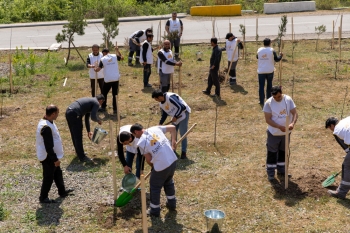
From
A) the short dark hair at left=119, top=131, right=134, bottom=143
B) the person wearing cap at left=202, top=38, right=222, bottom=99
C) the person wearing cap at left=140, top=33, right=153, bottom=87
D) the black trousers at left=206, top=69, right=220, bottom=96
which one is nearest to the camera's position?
the short dark hair at left=119, top=131, right=134, bottom=143

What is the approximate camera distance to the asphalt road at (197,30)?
74.4 feet

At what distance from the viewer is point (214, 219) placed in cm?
796

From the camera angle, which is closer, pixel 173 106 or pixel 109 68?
pixel 173 106

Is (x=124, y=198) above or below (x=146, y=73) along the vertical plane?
below

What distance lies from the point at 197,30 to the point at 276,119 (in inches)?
610

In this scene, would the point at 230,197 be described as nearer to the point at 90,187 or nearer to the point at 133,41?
the point at 90,187

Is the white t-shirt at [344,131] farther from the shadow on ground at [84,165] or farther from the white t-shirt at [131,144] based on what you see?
the shadow on ground at [84,165]

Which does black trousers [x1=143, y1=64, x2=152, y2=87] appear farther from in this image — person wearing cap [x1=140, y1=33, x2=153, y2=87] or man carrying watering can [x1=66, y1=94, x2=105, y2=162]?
man carrying watering can [x1=66, y1=94, x2=105, y2=162]

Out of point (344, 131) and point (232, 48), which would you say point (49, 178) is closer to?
point (344, 131)

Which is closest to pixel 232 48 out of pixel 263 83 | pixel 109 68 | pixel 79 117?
pixel 263 83

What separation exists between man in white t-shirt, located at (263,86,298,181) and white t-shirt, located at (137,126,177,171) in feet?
7.18

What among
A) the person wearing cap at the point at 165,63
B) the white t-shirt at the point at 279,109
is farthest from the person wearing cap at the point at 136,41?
the white t-shirt at the point at 279,109

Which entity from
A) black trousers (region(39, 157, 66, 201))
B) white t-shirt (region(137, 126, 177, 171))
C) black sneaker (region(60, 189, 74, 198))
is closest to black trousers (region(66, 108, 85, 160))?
black sneaker (region(60, 189, 74, 198))

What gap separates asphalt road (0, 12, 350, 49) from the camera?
2268cm
